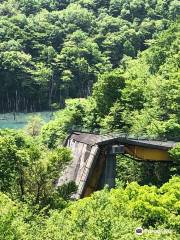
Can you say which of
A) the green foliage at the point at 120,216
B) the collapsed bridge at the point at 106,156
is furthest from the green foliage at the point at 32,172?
the collapsed bridge at the point at 106,156

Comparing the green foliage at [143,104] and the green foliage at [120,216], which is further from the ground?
the green foliage at [143,104]

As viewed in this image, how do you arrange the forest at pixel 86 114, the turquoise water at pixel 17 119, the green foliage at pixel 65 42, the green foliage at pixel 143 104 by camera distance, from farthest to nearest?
the green foliage at pixel 65 42 < the turquoise water at pixel 17 119 < the green foliage at pixel 143 104 < the forest at pixel 86 114

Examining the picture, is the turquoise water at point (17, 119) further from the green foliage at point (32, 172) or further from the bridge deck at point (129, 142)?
the green foliage at point (32, 172)

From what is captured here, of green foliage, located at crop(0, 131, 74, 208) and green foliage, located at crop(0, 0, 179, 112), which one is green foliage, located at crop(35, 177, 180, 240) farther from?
green foliage, located at crop(0, 0, 179, 112)

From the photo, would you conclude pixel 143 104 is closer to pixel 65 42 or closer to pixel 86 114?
pixel 86 114

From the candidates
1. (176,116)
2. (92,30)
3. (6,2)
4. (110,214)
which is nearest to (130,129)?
(176,116)

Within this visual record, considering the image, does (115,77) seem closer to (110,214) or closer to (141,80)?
(141,80)
